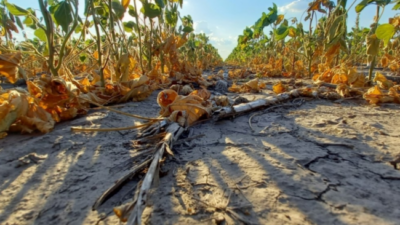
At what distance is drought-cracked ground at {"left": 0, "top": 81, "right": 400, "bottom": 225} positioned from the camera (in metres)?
0.78

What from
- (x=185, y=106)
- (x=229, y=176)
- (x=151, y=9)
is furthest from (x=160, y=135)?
(x=151, y=9)

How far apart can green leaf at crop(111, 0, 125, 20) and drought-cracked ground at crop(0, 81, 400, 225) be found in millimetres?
2008

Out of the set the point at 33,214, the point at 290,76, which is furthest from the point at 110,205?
the point at 290,76

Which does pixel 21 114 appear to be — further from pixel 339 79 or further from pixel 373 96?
pixel 339 79

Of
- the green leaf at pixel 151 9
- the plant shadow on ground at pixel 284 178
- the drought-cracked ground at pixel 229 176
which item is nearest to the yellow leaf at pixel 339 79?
the drought-cracked ground at pixel 229 176

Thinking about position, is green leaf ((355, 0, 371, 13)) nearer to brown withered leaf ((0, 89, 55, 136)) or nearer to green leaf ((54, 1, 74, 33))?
green leaf ((54, 1, 74, 33))

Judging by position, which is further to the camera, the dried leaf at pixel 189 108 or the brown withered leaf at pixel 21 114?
the dried leaf at pixel 189 108

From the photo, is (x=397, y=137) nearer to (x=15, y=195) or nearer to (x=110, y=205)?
(x=110, y=205)

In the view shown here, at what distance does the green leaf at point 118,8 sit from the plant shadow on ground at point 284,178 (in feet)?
7.64

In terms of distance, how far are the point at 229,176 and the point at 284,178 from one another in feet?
0.77

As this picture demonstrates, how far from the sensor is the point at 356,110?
2104 millimetres

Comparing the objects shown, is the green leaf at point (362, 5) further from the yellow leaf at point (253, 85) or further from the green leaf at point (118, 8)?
the green leaf at point (118, 8)

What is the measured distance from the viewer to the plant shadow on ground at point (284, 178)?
774mm

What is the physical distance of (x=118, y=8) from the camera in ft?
9.98
